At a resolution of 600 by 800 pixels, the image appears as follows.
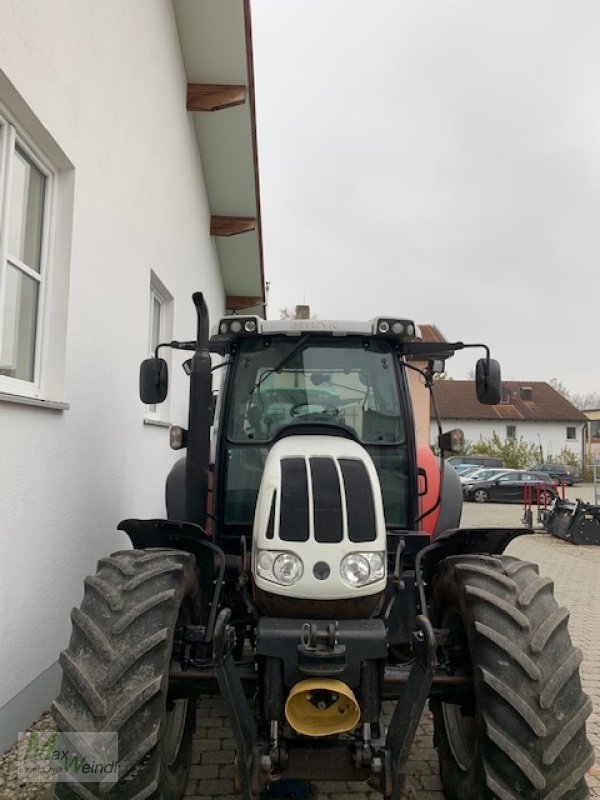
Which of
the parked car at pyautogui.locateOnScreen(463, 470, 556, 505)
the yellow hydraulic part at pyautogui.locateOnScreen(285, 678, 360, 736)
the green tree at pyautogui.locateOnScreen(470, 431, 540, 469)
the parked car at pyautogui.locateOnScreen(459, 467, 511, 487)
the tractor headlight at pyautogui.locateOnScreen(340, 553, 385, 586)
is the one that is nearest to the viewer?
the yellow hydraulic part at pyautogui.locateOnScreen(285, 678, 360, 736)

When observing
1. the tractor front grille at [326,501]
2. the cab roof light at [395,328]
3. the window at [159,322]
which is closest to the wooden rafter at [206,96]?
the window at [159,322]

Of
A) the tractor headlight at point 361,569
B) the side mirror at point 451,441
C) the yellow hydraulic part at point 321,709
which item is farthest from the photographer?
the side mirror at point 451,441

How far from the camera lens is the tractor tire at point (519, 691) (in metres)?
2.32

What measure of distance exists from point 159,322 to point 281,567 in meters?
5.55

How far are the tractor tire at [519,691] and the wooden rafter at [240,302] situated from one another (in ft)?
45.5

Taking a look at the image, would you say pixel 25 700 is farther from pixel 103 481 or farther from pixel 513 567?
pixel 513 567

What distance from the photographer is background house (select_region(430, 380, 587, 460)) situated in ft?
154

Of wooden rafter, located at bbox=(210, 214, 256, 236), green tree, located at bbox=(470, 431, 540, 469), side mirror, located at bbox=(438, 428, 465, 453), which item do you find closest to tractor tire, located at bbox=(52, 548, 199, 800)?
side mirror, located at bbox=(438, 428, 465, 453)

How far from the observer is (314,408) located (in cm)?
362

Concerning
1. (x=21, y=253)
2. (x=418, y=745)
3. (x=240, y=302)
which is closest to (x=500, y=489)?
(x=240, y=302)

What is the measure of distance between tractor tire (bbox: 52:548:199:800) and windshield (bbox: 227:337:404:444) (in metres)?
1.19

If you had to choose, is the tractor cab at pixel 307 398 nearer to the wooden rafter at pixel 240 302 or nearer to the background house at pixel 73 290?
the background house at pixel 73 290

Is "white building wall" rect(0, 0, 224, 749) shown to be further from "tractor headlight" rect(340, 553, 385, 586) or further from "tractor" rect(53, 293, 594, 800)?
"tractor headlight" rect(340, 553, 385, 586)

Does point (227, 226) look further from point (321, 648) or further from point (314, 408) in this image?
point (321, 648)
